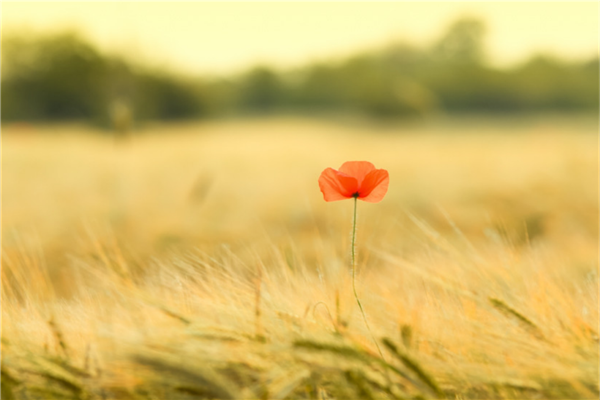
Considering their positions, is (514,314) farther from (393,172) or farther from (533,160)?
(533,160)

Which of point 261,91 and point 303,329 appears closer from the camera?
point 303,329

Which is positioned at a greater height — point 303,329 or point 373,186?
point 373,186

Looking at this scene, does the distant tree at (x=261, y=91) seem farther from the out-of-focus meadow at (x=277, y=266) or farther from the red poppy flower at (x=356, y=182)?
the red poppy flower at (x=356, y=182)

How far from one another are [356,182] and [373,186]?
0.02m

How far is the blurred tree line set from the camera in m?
9.34

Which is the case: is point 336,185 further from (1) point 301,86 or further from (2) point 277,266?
(1) point 301,86

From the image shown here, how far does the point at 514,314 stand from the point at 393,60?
13166 mm

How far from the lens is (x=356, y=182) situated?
0.57m

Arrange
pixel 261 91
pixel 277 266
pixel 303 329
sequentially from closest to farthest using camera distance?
pixel 303 329
pixel 277 266
pixel 261 91

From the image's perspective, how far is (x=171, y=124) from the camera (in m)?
10.8

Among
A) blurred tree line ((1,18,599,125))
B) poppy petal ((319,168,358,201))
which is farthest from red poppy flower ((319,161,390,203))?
blurred tree line ((1,18,599,125))

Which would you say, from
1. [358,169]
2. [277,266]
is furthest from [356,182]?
[277,266]

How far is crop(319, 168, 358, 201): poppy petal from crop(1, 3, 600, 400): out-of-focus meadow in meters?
0.06

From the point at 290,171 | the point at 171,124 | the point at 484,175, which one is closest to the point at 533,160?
the point at 484,175
